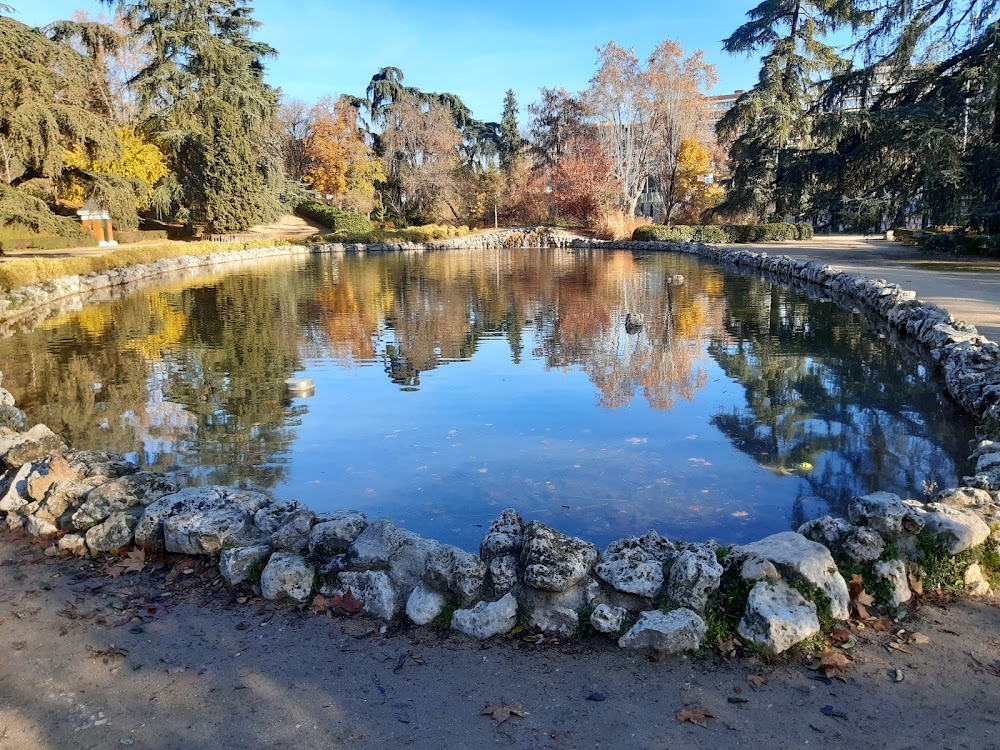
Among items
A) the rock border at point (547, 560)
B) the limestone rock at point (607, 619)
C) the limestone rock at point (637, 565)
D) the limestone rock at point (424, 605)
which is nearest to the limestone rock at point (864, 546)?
the rock border at point (547, 560)

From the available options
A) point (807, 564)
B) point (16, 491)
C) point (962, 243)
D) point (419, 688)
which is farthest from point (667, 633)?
point (962, 243)

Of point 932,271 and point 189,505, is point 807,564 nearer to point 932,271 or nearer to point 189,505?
point 189,505

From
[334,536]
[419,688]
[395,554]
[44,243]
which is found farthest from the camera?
[44,243]

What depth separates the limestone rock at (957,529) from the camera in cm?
394

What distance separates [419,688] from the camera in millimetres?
3250

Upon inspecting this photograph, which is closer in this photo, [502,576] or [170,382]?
[502,576]

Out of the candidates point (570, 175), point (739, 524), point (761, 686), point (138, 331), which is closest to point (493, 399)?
point (739, 524)

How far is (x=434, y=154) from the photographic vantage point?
5500 centimetres

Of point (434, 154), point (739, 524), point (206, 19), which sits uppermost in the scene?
point (206, 19)

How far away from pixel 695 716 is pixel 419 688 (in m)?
1.18

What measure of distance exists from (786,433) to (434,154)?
168 ft

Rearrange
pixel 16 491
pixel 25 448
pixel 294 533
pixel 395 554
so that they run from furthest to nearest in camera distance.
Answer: pixel 25 448 → pixel 16 491 → pixel 294 533 → pixel 395 554

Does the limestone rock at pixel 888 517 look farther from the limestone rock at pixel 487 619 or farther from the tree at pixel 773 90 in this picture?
the tree at pixel 773 90

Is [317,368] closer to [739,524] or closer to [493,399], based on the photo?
[493,399]
